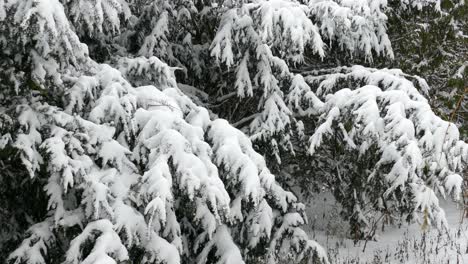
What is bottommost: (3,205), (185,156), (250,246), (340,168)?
(340,168)

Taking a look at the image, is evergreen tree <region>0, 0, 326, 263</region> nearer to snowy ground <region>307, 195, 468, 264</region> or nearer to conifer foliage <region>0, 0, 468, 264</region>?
conifer foliage <region>0, 0, 468, 264</region>

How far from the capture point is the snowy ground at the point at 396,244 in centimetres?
575

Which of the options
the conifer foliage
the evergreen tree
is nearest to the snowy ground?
the conifer foliage

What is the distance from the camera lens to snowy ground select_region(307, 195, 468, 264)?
5.75 m

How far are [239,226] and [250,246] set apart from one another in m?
0.22

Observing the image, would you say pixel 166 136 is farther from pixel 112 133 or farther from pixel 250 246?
pixel 250 246

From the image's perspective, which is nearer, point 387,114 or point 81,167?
point 81,167

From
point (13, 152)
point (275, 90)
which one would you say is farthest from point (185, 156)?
point (275, 90)

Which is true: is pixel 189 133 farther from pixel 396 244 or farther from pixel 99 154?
pixel 396 244

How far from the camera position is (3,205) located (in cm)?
390

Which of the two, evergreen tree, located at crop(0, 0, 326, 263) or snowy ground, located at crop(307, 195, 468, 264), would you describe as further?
snowy ground, located at crop(307, 195, 468, 264)

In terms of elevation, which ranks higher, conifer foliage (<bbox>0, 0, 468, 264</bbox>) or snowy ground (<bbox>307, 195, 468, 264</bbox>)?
conifer foliage (<bbox>0, 0, 468, 264</bbox>)

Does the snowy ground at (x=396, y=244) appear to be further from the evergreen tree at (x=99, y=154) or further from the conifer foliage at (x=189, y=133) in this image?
the evergreen tree at (x=99, y=154)

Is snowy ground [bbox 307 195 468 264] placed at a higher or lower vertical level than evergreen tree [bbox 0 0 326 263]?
lower
